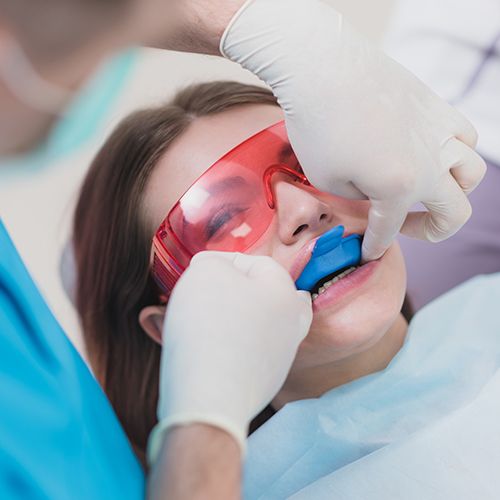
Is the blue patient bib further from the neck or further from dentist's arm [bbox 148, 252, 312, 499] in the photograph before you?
dentist's arm [bbox 148, 252, 312, 499]

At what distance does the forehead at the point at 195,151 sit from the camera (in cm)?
123

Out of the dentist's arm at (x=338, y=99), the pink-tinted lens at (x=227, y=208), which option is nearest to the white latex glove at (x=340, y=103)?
the dentist's arm at (x=338, y=99)

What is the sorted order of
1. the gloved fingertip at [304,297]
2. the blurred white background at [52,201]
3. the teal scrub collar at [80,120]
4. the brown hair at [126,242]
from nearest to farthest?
1. the teal scrub collar at [80,120]
2. the gloved fingertip at [304,297]
3. the brown hair at [126,242]
4. the blurred white background at [52,201]

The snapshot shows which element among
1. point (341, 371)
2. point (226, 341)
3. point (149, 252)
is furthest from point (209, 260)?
point (341, 371)

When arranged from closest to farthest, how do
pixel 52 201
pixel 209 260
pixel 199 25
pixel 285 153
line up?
1. pixel 209 260
2. pixel 199 25
3. pixel 285 153
4. pixel 52 201

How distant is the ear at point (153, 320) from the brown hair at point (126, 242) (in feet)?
0.08

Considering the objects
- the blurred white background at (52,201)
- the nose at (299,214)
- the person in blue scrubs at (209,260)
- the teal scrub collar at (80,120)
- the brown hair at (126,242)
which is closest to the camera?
the person in blue scrubs at (209,260)

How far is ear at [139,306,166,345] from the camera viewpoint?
134 cm

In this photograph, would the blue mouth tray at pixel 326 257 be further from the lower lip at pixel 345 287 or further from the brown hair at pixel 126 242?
the brown hair at pixel 126 242

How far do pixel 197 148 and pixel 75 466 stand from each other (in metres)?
0.59

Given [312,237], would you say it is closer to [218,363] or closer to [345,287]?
[345,287]

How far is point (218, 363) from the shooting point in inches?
32.7

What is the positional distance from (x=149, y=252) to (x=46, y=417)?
1.67 ft

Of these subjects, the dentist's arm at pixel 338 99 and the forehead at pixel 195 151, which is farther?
the forehead at pixel 195 151
